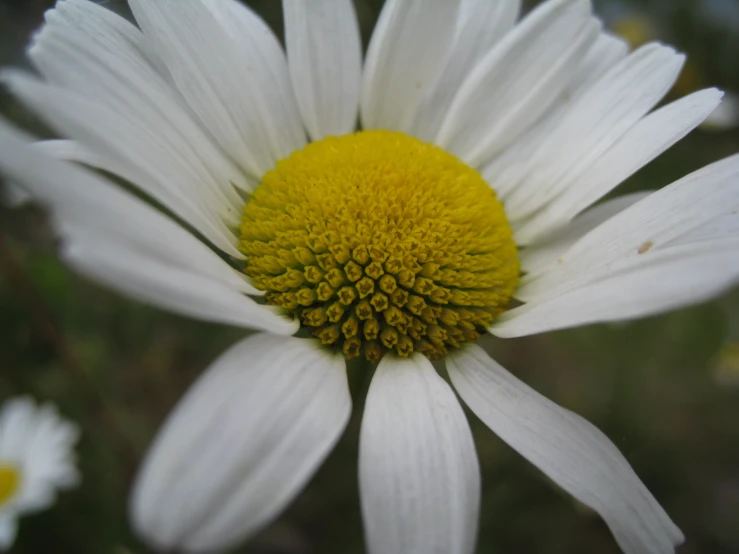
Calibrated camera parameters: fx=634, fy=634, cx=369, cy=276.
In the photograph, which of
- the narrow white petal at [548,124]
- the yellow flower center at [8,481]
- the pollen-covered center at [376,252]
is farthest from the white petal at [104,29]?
the yellow flower center at [8,481]

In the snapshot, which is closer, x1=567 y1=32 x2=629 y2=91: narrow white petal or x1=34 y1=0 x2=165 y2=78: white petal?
x1=34 y1=0 x2=165 y2=78: white petal

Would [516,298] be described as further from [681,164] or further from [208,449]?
[681,164]

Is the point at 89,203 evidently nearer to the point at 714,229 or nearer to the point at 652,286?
the point at 652,286

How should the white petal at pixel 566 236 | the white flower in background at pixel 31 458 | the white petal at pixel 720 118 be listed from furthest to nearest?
the white petal at pixel 720 118, the white flower in background at pixel 31 458, the white petal at pixel 566 236

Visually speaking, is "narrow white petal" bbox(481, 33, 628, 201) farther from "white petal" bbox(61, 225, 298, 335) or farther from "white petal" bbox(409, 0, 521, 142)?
"white petal" bbox(61, 225, 298, 335)

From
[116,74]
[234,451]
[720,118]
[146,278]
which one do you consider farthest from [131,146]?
[720,118]

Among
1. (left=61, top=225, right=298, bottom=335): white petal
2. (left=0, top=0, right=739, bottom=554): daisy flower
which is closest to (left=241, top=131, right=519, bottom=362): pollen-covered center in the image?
(left=0, top=0, right=739, bottom=554): daisy flower

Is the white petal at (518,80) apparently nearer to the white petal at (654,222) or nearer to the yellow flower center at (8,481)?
the white petal at (654,222)

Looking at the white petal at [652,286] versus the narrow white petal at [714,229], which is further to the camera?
the narrow white petal at [714,229]
